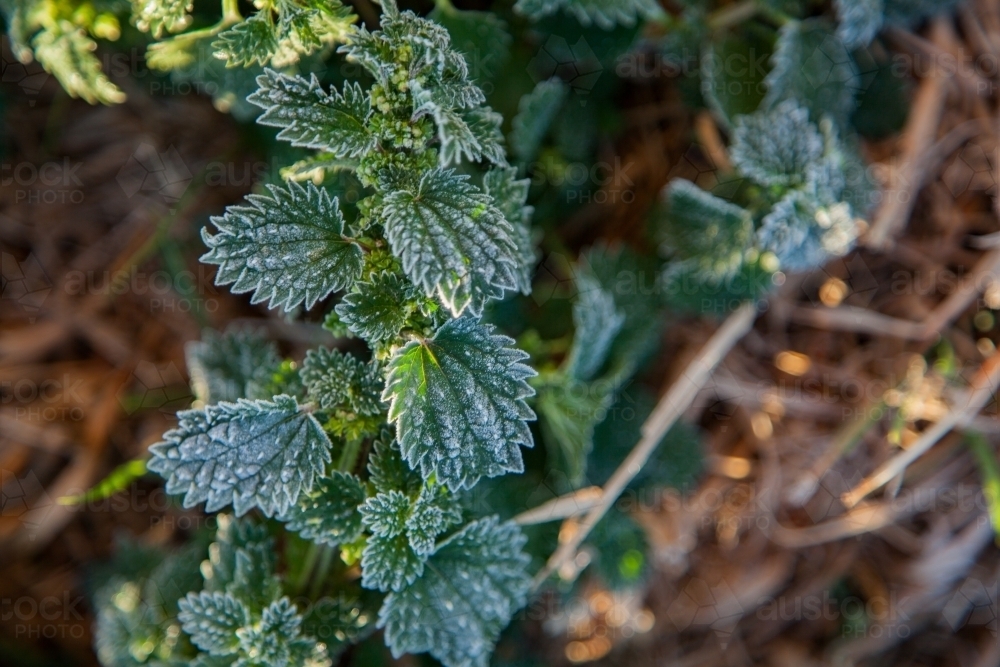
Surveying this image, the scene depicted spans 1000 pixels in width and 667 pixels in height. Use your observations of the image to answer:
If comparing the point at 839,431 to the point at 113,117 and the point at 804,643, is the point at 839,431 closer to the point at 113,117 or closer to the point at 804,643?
the point at 804,643

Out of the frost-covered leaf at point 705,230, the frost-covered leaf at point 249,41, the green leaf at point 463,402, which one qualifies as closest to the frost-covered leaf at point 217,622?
the green leaf at point 463,402

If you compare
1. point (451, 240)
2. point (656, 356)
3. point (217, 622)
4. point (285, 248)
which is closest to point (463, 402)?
point (451, 240)

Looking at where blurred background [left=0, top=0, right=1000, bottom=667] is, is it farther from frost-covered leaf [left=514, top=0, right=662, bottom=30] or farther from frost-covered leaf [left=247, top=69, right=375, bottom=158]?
frost-covered leaf [left=247, top=69, right=375, bottom=158]

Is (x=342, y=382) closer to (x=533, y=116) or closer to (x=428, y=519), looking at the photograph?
(x=428, y=519)

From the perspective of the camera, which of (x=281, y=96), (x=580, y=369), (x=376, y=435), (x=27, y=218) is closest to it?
(x=281, y=96)

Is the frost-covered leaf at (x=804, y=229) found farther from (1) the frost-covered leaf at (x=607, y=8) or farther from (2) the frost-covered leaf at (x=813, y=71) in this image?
(1) the frost-covered leaf at (x=607, y=8)

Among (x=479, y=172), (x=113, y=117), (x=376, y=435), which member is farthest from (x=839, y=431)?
(x=113, y=117)
